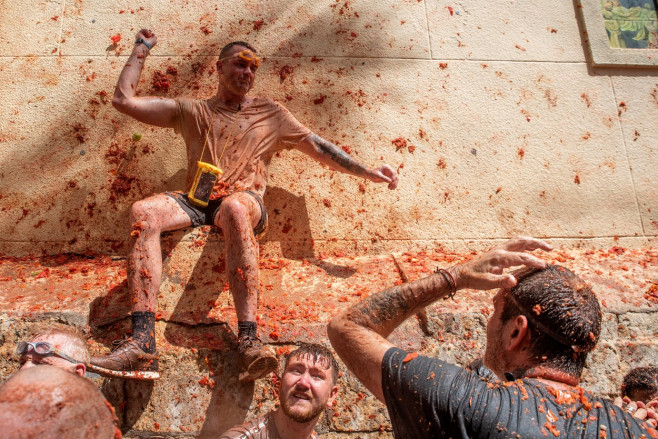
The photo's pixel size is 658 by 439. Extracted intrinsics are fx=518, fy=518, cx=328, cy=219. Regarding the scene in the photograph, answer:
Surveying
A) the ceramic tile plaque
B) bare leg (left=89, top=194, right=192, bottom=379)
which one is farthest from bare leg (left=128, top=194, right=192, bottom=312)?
the ceramic tile plaque

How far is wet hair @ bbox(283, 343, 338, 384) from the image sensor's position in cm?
257

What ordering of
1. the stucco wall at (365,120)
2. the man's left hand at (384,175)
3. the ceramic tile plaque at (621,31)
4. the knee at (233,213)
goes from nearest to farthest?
the knee at (233,213)
the man's left hand at (384,175)
the stucco wall at (365,120)
the ceramic tile plaque at (621,31)

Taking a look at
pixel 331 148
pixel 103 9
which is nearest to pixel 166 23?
pixel 103 9

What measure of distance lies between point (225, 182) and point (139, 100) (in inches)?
29.2

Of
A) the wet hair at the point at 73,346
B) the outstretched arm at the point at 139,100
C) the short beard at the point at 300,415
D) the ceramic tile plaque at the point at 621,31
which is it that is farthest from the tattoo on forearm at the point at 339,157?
the ceramic tile plaque at the point at 621,31

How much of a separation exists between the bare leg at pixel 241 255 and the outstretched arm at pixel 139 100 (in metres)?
0.80

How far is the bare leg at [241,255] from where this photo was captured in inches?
110

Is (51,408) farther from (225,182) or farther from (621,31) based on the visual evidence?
(621,31)

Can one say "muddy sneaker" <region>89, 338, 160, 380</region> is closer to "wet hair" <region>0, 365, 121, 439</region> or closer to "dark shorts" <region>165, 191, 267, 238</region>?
"dark shorts" <region>165, 191, 267, 238</region>

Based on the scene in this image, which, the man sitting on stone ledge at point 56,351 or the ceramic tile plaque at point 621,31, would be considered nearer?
the man sitting on stone ledge at point 56,351

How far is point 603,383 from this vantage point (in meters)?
2.91

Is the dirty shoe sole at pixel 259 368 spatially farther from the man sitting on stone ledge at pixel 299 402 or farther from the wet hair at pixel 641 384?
the wet hair at pixel 641 384

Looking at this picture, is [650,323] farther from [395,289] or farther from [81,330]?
[81,330]

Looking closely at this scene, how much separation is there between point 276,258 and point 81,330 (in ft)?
4.33
